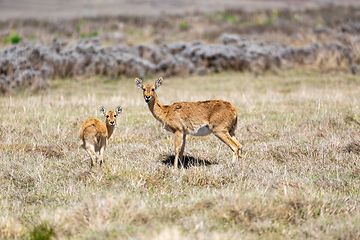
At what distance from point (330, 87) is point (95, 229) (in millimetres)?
12754

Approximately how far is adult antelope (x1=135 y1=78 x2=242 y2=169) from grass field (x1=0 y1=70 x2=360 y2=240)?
0.41 metres

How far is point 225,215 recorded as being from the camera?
15.7 feet

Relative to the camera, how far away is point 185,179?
6.22 m

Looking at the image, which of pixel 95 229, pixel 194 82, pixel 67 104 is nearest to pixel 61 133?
pixel 67 104

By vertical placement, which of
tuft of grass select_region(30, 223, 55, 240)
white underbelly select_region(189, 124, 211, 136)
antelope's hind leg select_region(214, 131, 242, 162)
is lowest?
tuft of grass select_region(30, 223, 55, 240)

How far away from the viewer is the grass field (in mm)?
4641

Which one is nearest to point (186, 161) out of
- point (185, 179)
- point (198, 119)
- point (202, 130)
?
point (202, 130)

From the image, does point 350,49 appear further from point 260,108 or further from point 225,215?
point 225,215

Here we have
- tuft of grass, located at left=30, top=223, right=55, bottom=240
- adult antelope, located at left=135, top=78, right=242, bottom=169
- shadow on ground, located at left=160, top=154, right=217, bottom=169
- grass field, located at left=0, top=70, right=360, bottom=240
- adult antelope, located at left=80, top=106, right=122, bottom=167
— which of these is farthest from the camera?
shadow on ground, located at left=160, top=154, right=217, bottom=169

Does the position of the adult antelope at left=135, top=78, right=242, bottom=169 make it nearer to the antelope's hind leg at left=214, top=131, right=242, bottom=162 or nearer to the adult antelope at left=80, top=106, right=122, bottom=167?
the antelope's hind leg at left=214, top=131, right=242, bottom=162

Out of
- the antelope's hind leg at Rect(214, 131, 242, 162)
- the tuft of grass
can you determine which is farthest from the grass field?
the antelope's hind leg at Rect(214, 131, 242, 162)

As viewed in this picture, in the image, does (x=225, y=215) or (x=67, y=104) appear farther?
(x=67, y=104)

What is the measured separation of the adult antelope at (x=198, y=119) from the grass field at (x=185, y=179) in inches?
16.0

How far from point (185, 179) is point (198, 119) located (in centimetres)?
108
